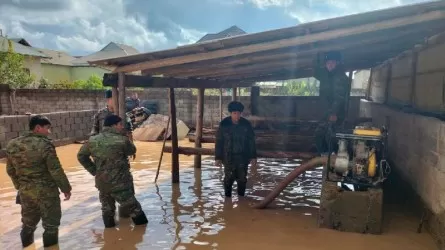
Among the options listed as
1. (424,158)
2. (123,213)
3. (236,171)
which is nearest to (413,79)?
(424,158)

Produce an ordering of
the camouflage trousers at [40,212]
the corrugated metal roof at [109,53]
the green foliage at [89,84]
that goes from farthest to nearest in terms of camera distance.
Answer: the corrugated metal roof at [109,53]
the green foliage at [89,84]
the camouflage trousers at [40,212]

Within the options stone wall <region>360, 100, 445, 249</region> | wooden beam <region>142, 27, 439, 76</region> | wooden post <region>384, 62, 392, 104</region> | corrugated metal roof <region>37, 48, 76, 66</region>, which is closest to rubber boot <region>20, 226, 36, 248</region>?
wooden beam <region>142, 27, 439, 76</region>

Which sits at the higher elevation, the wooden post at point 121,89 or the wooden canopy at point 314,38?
the wooden canopy at point 314,38

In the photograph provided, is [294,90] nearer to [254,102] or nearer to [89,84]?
[254,102]

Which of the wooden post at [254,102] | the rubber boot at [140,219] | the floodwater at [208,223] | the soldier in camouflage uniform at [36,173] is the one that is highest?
the wooden post at [254,102]

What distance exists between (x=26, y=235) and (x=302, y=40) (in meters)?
4.18

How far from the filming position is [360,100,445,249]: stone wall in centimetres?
436

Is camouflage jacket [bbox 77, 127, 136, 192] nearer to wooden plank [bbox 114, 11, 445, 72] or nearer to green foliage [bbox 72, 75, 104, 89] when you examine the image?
wooden plank [bbox 114, 11, 445, 72]

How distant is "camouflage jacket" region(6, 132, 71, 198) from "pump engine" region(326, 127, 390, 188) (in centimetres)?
346

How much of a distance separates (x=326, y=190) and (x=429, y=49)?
9.65 feet

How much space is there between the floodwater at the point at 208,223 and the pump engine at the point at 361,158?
73 cm

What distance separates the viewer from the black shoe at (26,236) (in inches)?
183

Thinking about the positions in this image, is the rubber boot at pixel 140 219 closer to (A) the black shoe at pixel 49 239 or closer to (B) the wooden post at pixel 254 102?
(A) the black shoe at pixel 49 239

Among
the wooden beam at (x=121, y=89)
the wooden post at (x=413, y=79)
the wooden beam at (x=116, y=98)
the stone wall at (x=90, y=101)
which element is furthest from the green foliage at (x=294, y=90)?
the wooden beam at (x=121, y=89)
